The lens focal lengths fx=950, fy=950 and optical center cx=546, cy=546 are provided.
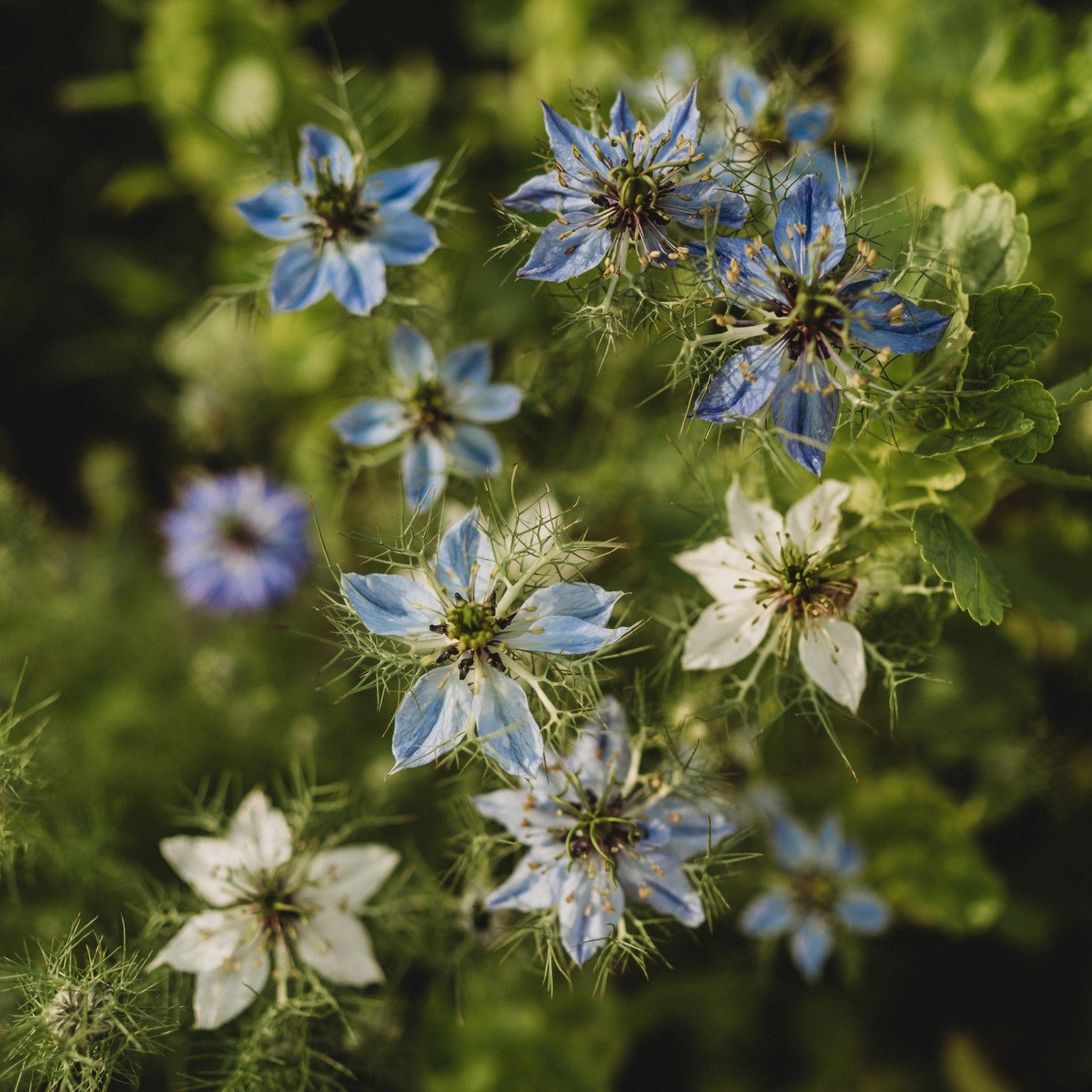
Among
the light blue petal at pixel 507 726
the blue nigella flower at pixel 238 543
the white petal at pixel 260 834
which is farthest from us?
the blue nigella flower at pixel 238 543

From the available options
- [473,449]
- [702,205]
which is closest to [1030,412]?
[702,205]

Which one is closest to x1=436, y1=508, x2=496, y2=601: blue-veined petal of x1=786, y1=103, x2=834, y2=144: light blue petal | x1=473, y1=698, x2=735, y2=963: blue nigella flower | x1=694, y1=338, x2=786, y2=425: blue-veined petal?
x1=473, y1=698, x2=735, y2=963: blue nigella flower

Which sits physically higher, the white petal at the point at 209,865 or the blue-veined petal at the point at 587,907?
the white petal at the point at 209,865

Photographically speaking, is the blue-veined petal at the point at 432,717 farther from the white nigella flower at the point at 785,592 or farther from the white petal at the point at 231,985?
the white petal at the point at 231,985

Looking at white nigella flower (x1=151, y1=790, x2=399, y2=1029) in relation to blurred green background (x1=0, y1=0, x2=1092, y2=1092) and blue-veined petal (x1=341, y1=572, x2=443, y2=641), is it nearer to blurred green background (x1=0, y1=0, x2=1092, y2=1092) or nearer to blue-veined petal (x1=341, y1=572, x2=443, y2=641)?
blurred green background (x1=0, y1=0, x2=1092, y2=1092)

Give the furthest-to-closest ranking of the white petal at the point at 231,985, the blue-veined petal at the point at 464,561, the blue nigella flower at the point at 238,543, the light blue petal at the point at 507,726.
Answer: the blue nigella flower at the point at 238,543
the white petal at the point at 231,985
the blue-veined petal at the point at 464,561
the light blue petal at the point at 507,726

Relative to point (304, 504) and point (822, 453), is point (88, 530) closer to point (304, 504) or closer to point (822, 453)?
point (304, 504)

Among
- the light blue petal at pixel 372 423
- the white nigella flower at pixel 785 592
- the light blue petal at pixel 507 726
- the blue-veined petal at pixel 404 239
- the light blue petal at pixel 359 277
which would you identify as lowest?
the light blue petal at pixel 507 726

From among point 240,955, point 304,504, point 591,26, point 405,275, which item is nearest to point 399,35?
point 591,26

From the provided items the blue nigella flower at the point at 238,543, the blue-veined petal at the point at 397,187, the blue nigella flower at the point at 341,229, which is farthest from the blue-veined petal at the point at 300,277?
the blue nigella flower at the point at 238,543
